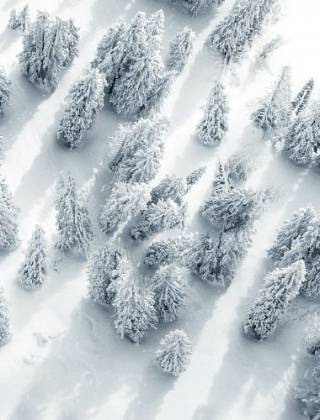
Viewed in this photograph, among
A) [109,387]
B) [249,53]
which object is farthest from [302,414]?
[249,53]

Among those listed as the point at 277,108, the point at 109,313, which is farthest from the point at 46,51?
the point at 109,313

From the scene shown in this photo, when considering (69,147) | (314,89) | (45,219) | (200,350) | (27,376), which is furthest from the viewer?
(314,89)

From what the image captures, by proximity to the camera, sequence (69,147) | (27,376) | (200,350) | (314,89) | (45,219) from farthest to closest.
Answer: (314,89)
(69,147)
(45,219)
(200,350)
(27,376)

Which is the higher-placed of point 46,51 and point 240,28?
point 240,28

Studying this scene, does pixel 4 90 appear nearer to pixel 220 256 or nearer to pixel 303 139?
pixel 220 256

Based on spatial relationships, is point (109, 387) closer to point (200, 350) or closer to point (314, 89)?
point (200, 350)

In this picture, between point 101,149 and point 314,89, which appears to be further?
point 314,89
